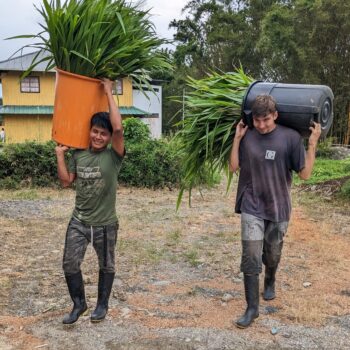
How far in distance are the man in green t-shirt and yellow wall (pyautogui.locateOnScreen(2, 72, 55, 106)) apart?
22.5 metres

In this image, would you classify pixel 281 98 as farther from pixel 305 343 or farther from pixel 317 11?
pixel 317 11

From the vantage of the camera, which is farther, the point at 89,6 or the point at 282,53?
the point at 282,53

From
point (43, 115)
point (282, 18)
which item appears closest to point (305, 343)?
point (282, 18)

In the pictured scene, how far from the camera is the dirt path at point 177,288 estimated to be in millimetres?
3303

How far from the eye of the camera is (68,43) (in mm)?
3213

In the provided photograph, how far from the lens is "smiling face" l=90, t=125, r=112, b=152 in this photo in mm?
3254

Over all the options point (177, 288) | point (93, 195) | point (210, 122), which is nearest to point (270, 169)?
point (210, 122)

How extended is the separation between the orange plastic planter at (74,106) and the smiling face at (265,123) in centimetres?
110

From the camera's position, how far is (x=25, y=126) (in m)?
26.1

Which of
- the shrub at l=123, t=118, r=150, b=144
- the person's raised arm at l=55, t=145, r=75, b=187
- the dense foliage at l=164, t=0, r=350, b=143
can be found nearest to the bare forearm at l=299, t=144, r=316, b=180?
the person's raised arm at l=55, t=145, r=75, b=187

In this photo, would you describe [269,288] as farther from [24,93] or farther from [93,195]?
[24,93]

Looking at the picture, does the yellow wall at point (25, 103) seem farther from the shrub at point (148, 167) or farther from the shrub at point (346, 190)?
the shrub at point (346, 190)

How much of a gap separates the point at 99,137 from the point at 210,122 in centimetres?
99

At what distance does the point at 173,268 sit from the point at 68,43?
264 cm
